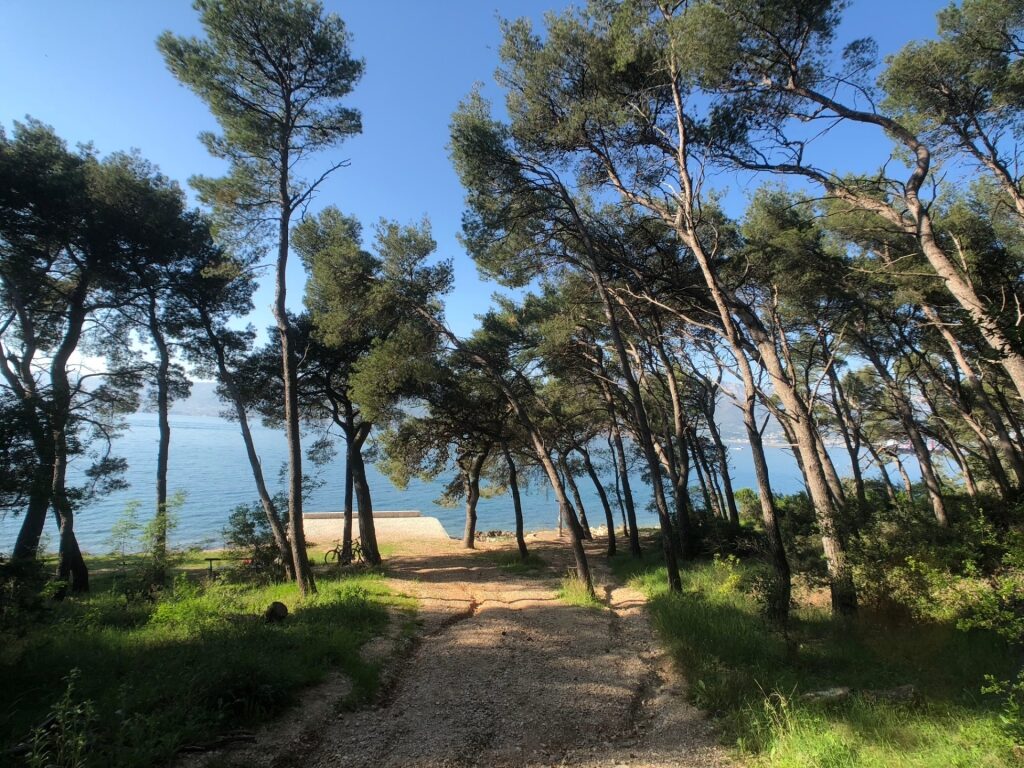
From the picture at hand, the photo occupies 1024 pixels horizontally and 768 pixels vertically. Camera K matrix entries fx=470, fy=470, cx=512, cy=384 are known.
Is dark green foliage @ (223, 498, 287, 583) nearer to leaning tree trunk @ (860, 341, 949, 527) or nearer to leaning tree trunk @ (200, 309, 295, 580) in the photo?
leaning tree trunk @ (200, 309, 295, 580)

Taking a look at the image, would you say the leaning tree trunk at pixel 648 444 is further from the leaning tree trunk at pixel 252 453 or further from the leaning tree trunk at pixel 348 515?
the leaning tree trunk at pixel 348 515

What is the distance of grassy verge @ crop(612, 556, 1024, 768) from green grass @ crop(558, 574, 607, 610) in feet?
6.90

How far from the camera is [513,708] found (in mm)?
5035

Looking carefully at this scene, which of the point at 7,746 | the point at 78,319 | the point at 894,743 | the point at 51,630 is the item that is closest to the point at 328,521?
the point at 78,319

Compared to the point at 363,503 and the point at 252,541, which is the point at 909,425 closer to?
the point at 363,503

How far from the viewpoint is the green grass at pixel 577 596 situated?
9734 millimetres

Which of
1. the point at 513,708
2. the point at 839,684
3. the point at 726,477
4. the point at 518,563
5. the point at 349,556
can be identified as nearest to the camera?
the point at 839,684

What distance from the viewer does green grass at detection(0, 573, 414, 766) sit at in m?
3.68

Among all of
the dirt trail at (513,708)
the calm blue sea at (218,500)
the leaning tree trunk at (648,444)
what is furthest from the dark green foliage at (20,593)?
the leaning tree trunk at (648,444)

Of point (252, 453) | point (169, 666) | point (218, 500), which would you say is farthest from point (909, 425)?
A: point (218, 500)

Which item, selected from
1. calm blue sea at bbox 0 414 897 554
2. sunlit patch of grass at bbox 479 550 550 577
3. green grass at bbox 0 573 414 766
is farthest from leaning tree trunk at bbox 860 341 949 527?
green grass at bbox 0 573 414 766

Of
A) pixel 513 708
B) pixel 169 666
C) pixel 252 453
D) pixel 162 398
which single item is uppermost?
pixel 162 398

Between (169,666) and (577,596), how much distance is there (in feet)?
24.9

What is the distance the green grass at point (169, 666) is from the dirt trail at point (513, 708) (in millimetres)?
386
